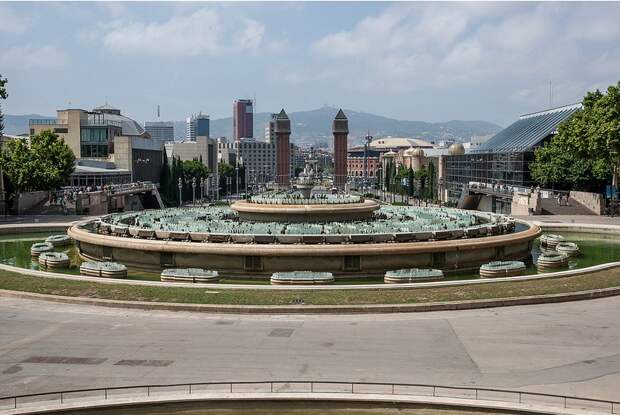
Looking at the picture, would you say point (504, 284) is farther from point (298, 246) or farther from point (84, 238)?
point (84, 238)

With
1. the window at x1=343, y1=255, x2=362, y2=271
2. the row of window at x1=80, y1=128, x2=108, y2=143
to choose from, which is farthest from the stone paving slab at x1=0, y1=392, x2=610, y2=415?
the row of window at x1=80, y1=128, x2=108, y2=143

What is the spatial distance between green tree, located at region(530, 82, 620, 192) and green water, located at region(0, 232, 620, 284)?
14.7 m

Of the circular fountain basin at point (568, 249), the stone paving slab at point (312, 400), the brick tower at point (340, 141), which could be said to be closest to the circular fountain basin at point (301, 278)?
the stone paving slab at point (312, 400)

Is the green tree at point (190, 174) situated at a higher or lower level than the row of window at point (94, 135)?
lower

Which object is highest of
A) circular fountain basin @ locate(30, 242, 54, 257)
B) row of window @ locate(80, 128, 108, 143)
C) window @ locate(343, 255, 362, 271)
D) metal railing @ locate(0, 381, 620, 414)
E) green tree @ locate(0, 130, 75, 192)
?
row of window @ locate(80, 128, 108, 143)

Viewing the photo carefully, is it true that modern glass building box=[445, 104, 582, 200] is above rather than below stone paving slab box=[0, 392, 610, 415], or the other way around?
above

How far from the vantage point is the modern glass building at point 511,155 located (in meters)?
80.9

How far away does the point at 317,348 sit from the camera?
1783cm

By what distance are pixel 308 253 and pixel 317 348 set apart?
11.2 metres

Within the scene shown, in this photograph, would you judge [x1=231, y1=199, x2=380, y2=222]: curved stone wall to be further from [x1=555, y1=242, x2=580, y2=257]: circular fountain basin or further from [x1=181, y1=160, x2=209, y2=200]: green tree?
[x1=181, y1=160, x2=209, y2=200]: green tree

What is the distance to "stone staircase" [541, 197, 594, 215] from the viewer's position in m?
64.6

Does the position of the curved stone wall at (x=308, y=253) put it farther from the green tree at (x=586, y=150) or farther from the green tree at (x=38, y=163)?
A: the green tree at (x=38, y=163)

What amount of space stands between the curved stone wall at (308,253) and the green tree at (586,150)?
32.1m

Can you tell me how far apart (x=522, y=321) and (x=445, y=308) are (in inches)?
A: 104
